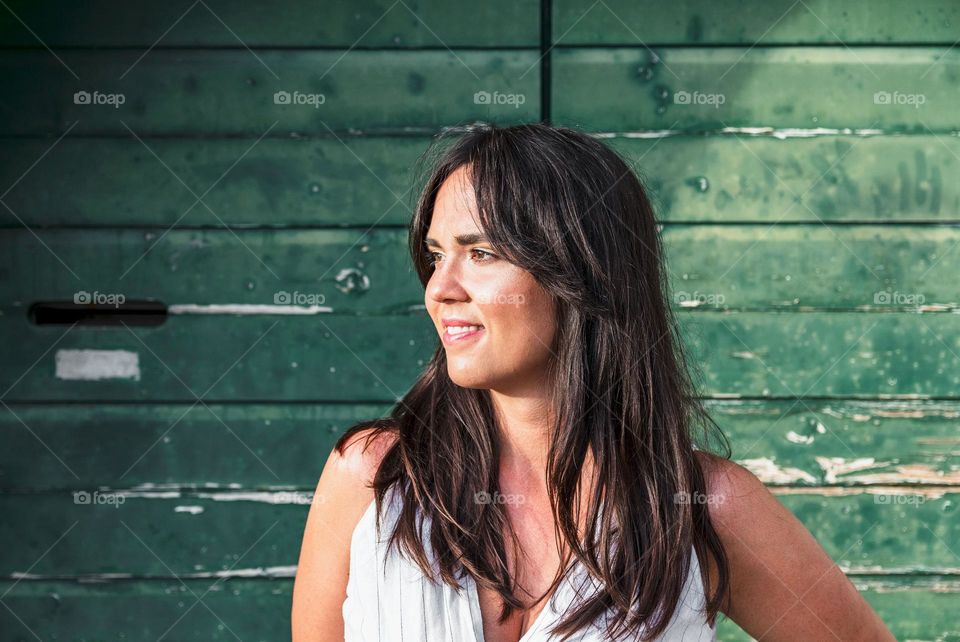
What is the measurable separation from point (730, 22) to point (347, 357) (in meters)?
1.30

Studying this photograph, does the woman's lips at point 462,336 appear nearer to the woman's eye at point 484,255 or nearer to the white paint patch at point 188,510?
the woman's eye at point 484,255

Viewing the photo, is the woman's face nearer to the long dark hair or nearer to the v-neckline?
the long dark hair

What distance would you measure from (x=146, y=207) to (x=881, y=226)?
1894 mm

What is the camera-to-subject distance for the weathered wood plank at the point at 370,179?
2.51m

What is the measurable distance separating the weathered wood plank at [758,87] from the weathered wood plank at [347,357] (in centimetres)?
51

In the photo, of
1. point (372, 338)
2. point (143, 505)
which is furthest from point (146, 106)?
point (143, 505)

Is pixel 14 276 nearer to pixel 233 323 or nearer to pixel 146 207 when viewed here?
pixel 146 207

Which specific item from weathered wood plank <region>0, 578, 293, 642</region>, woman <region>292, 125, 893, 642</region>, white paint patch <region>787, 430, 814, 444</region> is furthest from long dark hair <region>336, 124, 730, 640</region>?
weathered wood plank <region>0, 578, 293, 642</region>

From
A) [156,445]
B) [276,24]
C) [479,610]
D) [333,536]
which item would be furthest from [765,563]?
[276,24]

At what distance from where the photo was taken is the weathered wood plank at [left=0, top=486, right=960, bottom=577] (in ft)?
8.39

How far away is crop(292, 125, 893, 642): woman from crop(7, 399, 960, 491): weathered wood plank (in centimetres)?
83

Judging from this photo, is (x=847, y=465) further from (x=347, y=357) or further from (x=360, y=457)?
(x=360, y=457)

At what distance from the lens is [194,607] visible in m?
2.58

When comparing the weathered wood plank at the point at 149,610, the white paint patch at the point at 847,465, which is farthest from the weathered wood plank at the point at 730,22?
the weathered wood plank at the point at 149,610
